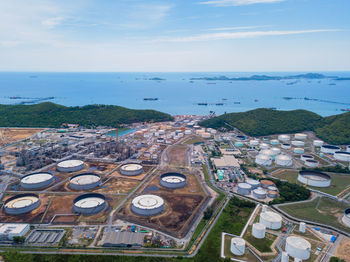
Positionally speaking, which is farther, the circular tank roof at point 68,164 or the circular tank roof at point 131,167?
the circular tank roof at point 68,164

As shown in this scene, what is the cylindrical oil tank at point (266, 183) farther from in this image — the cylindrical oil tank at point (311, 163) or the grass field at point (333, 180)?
the cylindrical oil tank at point (311, 163)

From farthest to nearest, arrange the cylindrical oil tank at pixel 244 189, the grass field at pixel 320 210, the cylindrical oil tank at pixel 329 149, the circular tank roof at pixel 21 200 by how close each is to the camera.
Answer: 1. the cylindrical oil tank at pixel 329 149
2. the cylindrical oil tank at pixel 244 189
3. the circular tank roof at pixel 21 200
4. the grass field at pixel 320 210

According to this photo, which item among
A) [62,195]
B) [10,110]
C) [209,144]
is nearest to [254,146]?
[209,144]

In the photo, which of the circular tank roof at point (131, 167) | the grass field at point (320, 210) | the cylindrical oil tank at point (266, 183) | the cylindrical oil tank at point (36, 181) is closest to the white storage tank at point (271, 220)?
the grass field at point (320, 210)

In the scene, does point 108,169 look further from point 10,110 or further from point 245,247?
point 10,110

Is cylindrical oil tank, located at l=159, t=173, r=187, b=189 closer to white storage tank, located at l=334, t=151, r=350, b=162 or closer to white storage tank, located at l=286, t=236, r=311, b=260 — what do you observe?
white storage tank, located at l=286, t=236, r=311, b=260
